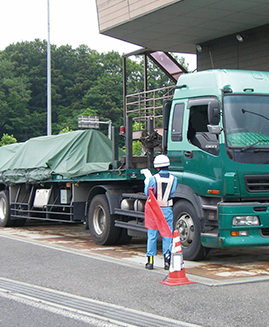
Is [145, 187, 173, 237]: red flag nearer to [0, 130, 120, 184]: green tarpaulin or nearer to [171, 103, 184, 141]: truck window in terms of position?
[171, 103, 184, 141]: truck window

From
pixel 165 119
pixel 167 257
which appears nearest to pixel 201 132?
pixel 165 119

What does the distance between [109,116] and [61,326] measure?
203ft

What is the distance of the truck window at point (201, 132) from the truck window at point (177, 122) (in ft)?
0.77

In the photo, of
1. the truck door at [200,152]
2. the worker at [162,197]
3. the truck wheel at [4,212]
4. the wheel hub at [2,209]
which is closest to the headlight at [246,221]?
the truck door at [200,152]

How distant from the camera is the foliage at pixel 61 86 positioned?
6944 cm

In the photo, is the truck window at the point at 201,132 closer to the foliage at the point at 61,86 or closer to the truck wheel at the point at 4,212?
the truck wheel at the point at 4,212

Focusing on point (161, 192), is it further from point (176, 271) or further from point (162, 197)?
point (176, 271)

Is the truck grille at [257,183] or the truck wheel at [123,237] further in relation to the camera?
the truck wheel at [123,237]

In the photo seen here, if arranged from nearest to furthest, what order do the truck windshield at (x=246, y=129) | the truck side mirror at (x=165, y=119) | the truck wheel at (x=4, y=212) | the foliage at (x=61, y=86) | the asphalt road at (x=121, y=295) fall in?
the asphalt road at (x=121, y=295)
the truck windshield at (x=246, y=129)
the truck side mirror at (x=165, y=119)
the truck wheel at (x=4, y=212)
the foliage at (x=61, y=86)

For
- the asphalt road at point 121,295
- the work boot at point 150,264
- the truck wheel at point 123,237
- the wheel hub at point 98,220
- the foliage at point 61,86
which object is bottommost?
the asphalt road at point 121,295

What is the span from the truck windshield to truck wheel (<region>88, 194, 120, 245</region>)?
3818 mm

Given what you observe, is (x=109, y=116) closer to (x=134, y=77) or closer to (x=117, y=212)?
(x=134, y=77)

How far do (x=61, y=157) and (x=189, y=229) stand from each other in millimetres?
5930

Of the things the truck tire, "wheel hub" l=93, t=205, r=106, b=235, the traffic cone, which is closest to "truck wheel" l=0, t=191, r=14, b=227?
"wheel hub" l=93, t=205, r=106, b=235
